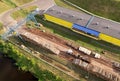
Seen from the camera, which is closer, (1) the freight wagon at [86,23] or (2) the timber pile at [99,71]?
(2) the timber pile at [99,71]

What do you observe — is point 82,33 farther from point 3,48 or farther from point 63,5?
point 3,48

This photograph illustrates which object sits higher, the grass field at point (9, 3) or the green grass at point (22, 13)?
the grass field at point (9, 3)

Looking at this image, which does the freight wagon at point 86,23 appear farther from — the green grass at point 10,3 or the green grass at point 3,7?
the green grass at point 3,7

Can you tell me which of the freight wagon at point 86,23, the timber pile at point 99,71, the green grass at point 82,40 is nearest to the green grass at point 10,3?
the green grass at point 82,40

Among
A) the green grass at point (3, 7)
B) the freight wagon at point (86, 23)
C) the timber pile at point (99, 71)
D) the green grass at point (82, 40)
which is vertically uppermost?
the green grass at point (3, 7)

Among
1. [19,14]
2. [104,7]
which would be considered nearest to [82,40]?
[104,7]

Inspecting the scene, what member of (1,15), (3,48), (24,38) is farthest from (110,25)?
(1,15)

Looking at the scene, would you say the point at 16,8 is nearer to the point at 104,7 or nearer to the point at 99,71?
the point at 104,7
